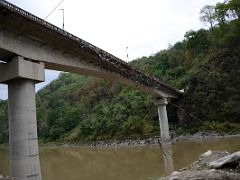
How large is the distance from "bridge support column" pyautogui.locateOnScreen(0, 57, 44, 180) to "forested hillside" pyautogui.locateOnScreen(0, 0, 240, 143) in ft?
47.0

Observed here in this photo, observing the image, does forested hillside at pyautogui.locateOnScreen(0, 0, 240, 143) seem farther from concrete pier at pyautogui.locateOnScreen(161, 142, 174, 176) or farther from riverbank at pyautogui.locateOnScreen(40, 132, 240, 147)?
concrete pier at pyautogui.locateOnScreen(161, 142, 174, 176)

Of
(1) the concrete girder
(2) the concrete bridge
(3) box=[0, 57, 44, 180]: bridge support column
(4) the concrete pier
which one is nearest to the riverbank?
(4) the concrete pier

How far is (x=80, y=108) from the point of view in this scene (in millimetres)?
75938

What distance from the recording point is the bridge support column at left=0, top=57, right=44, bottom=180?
57.2 feet

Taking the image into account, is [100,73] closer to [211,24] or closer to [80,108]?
[211,24]

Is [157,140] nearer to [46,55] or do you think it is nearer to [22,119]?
[46,55]

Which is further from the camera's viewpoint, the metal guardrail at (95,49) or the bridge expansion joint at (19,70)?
the bridge expansion joint at (19,70)

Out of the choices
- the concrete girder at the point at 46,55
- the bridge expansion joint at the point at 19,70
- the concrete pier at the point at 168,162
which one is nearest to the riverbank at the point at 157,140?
the concrete pier at the point at 168,162

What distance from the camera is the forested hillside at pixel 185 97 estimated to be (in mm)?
42219

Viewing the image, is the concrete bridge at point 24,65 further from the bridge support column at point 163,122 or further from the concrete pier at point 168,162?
the bridge support column at point 163,122

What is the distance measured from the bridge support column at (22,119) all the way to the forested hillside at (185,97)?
47.0ft

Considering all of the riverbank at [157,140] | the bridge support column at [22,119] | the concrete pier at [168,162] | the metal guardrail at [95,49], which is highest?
the metal guardrail at [95,49]

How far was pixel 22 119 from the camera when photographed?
17.8 m

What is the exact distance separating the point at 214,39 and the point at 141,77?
24621 mm
